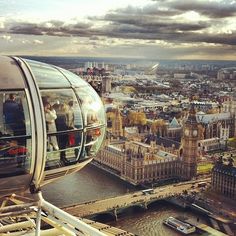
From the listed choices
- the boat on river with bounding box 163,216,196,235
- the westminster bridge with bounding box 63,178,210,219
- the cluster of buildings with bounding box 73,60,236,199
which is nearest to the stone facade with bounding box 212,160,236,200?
the cluster of buildings with bounding box 73,60,236,199

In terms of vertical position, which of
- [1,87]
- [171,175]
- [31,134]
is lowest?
[171,175]

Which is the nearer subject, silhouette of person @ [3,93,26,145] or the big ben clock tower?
silhouette of person @ [3,93,26,145]

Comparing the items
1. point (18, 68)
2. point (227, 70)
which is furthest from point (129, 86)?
point (18, 68)

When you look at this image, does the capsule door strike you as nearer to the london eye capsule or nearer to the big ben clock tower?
the london eye capsule

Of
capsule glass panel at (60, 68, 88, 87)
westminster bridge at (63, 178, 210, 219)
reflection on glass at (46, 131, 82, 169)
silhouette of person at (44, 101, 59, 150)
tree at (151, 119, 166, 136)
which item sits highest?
capsule glass panel at (60, 68, 88, 87)

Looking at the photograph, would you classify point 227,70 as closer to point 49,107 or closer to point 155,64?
point 155,64

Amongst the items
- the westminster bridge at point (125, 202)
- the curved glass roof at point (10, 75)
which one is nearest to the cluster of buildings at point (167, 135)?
the westminster bridge at point (125, 202)

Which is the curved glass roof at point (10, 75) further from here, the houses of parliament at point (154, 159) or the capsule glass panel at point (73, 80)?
the houses of parliament at point (154, 159)
